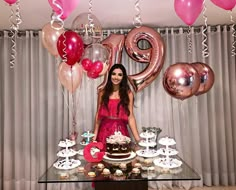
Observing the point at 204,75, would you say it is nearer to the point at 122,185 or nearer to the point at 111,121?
the point at 111,121

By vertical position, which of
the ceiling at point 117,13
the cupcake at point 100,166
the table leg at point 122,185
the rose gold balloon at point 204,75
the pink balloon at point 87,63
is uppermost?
the ceiling at point 117,13

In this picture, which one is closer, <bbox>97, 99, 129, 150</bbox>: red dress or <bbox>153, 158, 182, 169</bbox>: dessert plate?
<bbox>153, 158, 182, 169</bbox>: dessert plate

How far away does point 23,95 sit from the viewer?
344cm

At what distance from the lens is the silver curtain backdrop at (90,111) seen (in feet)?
11.1

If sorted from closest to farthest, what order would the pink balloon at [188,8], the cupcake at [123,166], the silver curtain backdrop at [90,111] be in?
the pink balloon at [188,8] < the cupcake at [123,166] < the silver curtain backdrop at [90,111]

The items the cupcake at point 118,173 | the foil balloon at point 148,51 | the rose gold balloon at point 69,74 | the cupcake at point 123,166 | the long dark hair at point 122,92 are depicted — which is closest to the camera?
the cupcake at point 118,173

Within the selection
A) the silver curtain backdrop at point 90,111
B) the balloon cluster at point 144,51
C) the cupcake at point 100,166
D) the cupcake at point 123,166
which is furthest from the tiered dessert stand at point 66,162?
the balloon cluster at point 144,51

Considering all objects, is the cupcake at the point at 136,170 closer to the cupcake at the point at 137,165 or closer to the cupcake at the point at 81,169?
the cupcake at the point at 137,165

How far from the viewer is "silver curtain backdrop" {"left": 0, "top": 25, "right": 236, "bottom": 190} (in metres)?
3.37

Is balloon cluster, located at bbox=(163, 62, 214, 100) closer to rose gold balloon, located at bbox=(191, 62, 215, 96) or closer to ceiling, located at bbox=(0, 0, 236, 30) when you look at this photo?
rose gold balloon, located at bbox=(191, 62, 215, 96)

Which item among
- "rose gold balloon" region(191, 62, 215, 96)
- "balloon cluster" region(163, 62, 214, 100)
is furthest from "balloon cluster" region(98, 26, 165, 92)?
"balloon cluster" region(163, 62, 214, 100)

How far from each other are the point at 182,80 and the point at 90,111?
1.53 meters

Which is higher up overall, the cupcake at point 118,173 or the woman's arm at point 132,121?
the woman's arm at point 132,121

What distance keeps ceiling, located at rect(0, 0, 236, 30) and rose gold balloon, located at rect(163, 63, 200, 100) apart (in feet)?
2.41
